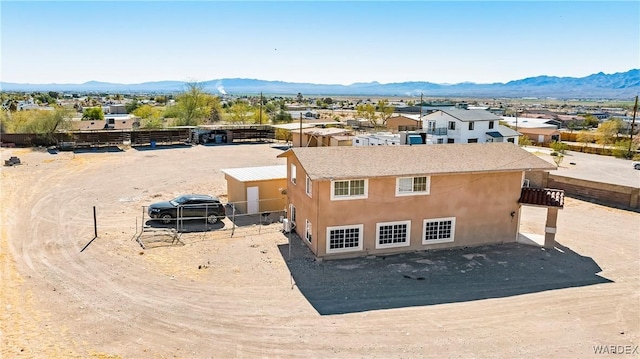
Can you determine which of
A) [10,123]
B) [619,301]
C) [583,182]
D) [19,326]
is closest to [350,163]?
[619,301]

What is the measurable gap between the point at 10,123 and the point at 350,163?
52184 millimetres

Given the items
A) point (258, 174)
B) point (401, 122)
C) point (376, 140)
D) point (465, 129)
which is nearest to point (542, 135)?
point (401, 122)

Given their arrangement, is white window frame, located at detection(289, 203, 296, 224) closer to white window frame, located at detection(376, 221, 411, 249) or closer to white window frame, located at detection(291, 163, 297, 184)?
white window frame, located at detection(291, 163, 297, 184)

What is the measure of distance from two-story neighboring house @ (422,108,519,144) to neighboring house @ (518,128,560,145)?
19331mm

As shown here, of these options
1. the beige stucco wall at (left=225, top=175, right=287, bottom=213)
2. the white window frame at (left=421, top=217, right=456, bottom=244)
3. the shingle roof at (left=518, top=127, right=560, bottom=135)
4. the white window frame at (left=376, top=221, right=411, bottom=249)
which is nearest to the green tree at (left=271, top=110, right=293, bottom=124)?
the shingle roof at (left=518, top=127, right=560, bottom=135)

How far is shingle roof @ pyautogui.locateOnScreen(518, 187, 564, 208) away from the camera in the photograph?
22.2 m

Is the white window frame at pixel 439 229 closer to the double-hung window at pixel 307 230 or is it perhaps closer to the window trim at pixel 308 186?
the double-hung window at pixel 307 230

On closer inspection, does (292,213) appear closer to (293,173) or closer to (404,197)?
(293,173)

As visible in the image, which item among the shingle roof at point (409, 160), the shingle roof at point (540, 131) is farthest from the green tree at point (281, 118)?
the shingle roof at point (409, 160)

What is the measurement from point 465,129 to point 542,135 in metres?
25.2

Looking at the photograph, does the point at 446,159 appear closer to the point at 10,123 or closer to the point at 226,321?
the point at 226,321

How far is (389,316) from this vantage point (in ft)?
51.9

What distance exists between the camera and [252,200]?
28.0 m

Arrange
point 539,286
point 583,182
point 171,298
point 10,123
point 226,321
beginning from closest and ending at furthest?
point 226,321
point 171,298
point 539,286
point 583,182
point 10,123
